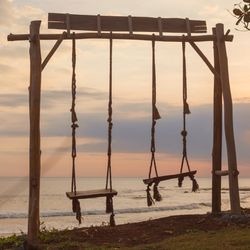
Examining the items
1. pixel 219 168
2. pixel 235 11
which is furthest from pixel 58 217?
pixel 235 11

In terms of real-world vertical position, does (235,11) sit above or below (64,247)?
above

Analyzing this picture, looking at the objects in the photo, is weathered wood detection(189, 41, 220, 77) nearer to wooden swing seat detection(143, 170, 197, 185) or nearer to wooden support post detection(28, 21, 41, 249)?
wooden swing seat detection(143, 170, 197, 185)

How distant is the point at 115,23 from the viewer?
1296 cm

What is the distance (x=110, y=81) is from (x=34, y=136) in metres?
1.85

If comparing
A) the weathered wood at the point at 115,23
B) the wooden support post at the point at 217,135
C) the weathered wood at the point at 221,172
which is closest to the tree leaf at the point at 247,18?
the weathered wood at the point at 115,23

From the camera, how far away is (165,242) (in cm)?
1145

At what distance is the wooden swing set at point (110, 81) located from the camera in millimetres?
11914

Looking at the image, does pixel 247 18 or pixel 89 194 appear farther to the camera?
pixel 89 194

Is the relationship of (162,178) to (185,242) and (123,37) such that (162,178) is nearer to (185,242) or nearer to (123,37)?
(185,242)

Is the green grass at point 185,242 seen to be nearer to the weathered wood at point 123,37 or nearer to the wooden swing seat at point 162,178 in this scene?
the wooden swing seat at point 162,178

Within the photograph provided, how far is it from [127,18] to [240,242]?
5.28 metres

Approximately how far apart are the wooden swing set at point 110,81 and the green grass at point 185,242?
557 millimetres

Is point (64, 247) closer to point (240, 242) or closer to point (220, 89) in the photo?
point (240, 242)

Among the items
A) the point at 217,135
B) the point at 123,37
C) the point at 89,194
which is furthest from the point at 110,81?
the point at 217,135
